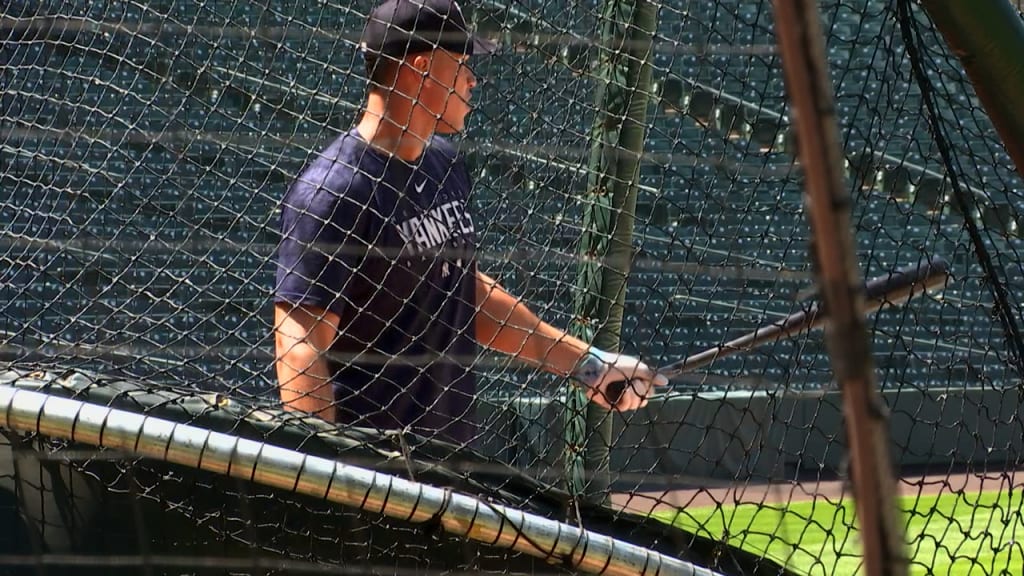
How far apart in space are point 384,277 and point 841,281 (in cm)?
191

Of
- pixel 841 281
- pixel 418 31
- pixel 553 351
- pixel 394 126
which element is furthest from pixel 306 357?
pixel 841 281

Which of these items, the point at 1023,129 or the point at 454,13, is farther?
the point at 454,13

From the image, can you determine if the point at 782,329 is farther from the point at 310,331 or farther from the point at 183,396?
the point at 183,396

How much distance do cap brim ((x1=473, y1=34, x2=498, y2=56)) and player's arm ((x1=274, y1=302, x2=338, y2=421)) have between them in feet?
2.25

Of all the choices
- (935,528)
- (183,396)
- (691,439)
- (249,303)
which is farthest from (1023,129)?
(691,439)

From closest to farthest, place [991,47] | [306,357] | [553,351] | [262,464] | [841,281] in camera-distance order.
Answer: [841,281] < [262,464] < [991,47] < [306,357] < [553,351]

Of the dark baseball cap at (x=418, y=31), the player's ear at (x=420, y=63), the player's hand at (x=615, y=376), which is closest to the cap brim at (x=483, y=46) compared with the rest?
the dark baseball cap at (x=418, y=31)

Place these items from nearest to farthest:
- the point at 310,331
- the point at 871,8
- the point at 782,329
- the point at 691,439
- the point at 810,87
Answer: the point at 810,87, the point at 310,331, the point at 782,329, the point at 691,439, the point at 871,8

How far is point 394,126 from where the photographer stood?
9.29 ft

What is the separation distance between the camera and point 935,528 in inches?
227

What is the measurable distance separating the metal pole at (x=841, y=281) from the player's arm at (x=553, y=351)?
185cm

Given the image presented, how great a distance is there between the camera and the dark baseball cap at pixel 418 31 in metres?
2.86

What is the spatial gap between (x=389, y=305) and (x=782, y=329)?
1138mm

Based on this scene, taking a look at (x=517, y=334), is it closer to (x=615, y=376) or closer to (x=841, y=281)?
(x=615, y=376)
